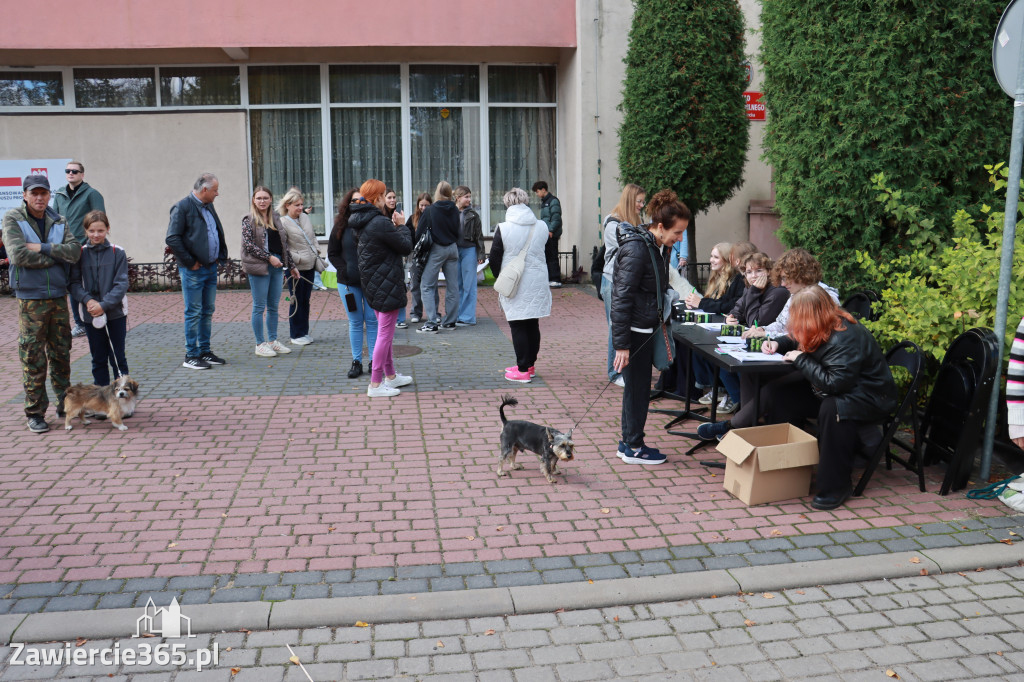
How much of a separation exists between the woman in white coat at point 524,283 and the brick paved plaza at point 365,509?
1.93 feet

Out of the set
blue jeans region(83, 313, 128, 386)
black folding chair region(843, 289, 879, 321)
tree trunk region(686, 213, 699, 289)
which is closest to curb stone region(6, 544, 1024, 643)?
black folding chair region(843, 289, 879, 321)

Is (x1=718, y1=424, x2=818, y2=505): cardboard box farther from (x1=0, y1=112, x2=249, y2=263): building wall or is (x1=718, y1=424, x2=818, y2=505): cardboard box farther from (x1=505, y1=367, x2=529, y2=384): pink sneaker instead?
(x1=0, y1=112, x2=249, y2=263): building wall

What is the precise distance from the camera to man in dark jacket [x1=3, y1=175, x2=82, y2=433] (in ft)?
22.0

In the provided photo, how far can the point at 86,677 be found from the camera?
3582mm

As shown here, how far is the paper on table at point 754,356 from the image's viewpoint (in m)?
5.61

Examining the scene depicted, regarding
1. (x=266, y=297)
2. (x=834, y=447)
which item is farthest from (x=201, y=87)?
(x=834, y=447)

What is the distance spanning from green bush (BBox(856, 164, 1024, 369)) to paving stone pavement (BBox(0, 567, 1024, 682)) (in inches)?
88.5

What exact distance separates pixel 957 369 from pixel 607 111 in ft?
35.8

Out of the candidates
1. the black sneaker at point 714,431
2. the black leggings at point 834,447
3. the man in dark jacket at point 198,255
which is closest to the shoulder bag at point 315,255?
the man in dark jacket at point 198,255

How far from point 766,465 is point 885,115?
331cm

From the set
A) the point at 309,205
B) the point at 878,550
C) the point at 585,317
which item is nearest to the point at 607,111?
the point at 585,317

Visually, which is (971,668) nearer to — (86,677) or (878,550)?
(878,550)

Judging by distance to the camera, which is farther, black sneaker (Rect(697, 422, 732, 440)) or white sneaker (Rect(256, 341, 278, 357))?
white sneaker (Rect(256, 341, 278, 357))

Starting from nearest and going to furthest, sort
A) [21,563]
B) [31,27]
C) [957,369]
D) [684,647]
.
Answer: [684,647] < [21,563] < [957,369] < [31,27]
